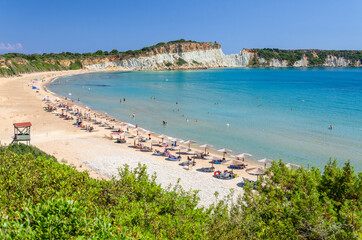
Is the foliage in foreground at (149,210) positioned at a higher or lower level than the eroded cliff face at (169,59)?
lower

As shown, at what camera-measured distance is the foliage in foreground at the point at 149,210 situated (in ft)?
19.1

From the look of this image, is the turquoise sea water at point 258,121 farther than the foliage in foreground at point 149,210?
Yes

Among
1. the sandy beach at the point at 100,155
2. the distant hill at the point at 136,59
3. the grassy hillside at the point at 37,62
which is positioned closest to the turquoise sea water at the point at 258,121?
the sandy beach at the point at 100,155

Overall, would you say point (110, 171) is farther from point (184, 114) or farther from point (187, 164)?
point (184, 114)

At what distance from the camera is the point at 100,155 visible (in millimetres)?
23828

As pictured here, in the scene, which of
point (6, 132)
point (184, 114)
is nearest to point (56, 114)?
point (6, 132)

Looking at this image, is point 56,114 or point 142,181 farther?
point 56,114

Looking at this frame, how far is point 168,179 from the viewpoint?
19.4 meters

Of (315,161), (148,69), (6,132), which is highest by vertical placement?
(148,69)

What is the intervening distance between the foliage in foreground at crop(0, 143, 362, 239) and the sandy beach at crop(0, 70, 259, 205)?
5999 mm

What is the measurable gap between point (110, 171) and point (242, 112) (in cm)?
3032

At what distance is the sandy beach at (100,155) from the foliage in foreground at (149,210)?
5999 millimetres

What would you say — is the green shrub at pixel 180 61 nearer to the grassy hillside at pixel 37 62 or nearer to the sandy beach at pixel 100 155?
the grassy hillside at pixel 37 62

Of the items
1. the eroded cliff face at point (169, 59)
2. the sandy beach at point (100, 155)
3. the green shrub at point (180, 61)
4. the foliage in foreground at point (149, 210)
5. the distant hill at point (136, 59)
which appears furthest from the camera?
the green shrub at point (180, 61)
